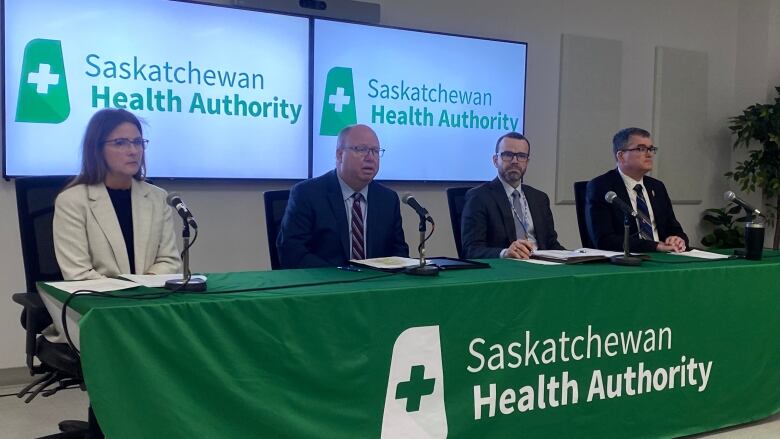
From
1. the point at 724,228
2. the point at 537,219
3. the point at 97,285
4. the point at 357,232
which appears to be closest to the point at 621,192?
the point at 537,219

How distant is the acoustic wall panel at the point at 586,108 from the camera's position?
17.8ft

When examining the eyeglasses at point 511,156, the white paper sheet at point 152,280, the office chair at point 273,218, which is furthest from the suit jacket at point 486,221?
the white paper sheet at point 152,280

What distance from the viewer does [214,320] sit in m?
2.05

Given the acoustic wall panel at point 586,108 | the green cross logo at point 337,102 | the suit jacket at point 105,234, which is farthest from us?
the acoustic wall panel at point 586,108

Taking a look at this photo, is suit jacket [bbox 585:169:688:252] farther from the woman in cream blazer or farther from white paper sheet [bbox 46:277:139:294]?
white paper sheet [bbox 46:277:139:294]

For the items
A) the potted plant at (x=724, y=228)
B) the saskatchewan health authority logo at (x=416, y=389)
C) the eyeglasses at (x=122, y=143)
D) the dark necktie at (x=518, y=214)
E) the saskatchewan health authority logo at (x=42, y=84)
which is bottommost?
the saskatchewan health authority logo at (x=416, y=389)

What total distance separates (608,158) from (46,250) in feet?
13.6

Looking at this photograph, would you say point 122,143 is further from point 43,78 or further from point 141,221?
point 43,78

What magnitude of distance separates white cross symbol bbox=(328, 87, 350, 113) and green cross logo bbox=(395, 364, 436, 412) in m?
2.45

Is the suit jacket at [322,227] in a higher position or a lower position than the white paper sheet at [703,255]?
higher

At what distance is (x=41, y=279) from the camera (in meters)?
2.66

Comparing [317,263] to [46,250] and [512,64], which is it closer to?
[46,250]

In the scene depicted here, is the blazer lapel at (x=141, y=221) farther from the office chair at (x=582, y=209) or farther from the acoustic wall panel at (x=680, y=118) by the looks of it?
the acoustic wall panel at (x=680, y=118)

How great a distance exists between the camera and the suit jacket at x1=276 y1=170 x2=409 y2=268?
126 inches
